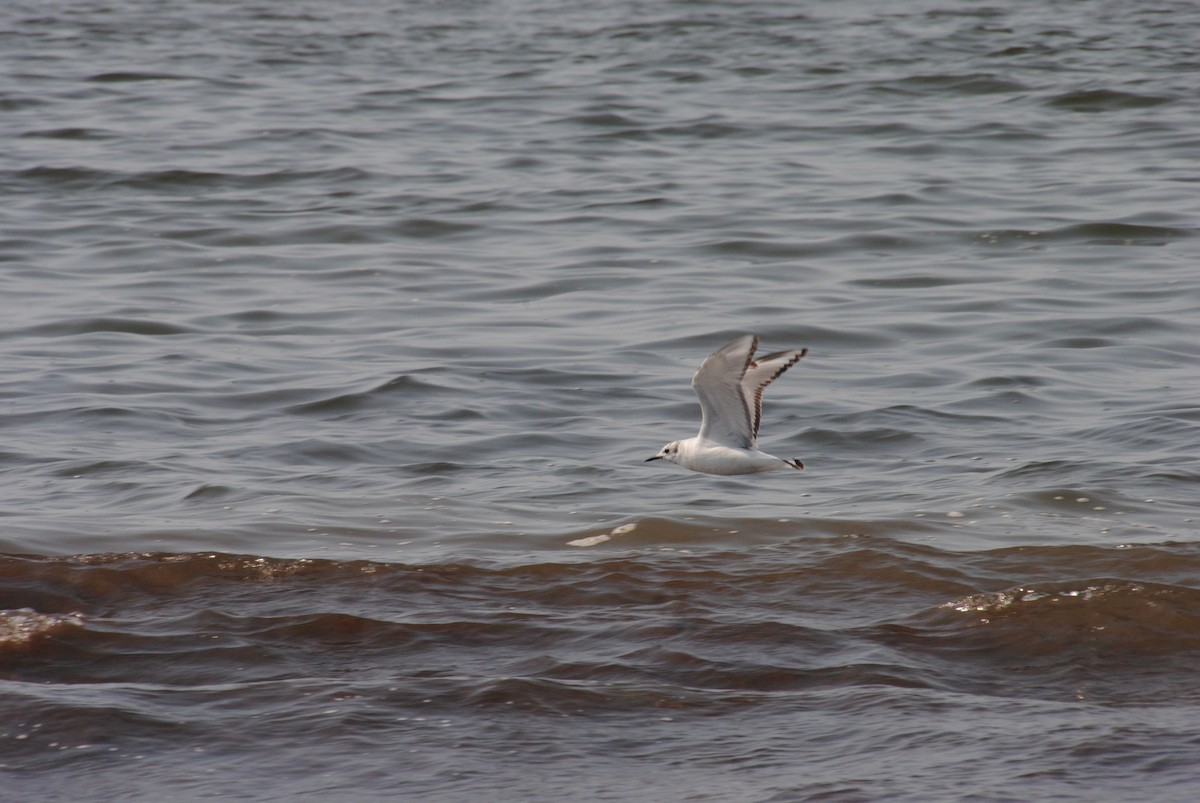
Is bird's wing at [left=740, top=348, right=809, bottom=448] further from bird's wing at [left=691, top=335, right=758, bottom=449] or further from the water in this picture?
the water

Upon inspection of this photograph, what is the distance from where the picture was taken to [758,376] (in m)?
8.10

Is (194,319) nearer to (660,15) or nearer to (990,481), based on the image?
(990,481)

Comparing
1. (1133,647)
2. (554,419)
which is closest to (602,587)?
(1133,647)

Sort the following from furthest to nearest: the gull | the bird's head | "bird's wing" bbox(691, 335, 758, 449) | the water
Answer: the bird's head, the gull, "bird's wing" bbox(691, 335, 758, 449), the water

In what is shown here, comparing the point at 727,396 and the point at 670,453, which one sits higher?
the point at 727,396

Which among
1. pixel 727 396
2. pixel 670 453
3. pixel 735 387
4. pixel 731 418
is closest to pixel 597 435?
pixel 670 453

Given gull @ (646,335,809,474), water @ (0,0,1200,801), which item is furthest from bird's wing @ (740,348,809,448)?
water @ (0,0,1200,801)

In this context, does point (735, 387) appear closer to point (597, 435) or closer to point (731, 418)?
point (731, 418)

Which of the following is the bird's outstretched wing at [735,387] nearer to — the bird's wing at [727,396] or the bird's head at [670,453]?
the bird's wing at [727,396]

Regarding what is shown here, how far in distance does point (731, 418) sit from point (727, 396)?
0.54ft

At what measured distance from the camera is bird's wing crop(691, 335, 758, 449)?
7660 mm

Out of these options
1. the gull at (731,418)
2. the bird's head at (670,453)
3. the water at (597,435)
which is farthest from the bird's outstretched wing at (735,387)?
the water at (597,435)

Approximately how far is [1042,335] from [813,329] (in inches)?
62.6

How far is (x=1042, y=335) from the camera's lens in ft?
37.5
